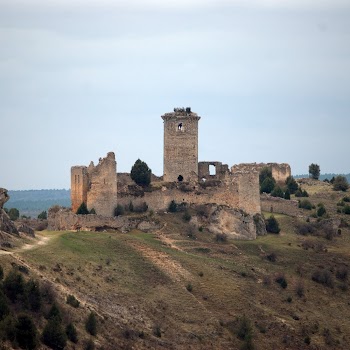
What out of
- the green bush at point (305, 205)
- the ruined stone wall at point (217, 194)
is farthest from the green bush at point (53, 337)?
the green bush at point (305, 205)

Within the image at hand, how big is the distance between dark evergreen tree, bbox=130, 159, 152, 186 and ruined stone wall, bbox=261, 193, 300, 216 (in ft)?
31.8

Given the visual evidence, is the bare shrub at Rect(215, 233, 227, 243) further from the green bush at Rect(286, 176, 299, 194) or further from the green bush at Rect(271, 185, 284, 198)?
the green bush at Rect(286, 176, 299, 194)

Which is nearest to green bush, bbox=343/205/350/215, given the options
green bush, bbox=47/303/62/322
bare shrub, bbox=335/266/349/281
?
bare shrub, bbox=335/266/349/281

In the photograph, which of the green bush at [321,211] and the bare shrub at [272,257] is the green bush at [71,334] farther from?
the green bush at [321,211]

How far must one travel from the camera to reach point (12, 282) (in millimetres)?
51312

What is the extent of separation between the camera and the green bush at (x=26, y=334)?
47250 mm

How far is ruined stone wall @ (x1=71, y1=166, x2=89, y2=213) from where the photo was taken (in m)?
69.2

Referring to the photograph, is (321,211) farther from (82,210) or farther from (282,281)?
(82,210)

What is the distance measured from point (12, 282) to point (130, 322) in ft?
20.8

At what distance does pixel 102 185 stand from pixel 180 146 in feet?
22.5

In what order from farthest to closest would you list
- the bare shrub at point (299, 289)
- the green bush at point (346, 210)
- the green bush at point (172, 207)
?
the green bush at point (346, 210) < the green bush at point (172, 207) < the bare shrub at point (299, 289)

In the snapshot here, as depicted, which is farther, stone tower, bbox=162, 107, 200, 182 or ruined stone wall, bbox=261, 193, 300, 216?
ruined stone wall, bbox=261, 193, 300, 216

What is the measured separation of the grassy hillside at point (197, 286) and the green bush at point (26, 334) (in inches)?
136

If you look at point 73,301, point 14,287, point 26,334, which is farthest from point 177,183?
point 26,334
